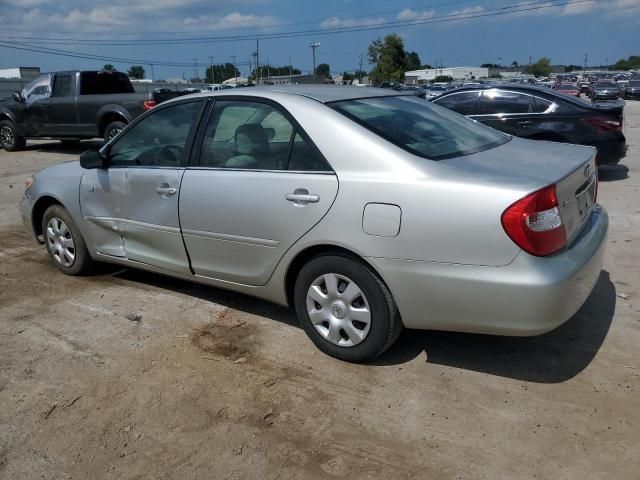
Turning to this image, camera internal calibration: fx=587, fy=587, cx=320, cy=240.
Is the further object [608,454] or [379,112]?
[379,112]

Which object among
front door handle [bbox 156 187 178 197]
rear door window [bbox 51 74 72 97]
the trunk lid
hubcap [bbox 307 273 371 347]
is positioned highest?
rear door window [bbox 51 74 72 97]

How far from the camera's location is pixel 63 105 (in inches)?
527

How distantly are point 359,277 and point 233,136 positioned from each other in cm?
139

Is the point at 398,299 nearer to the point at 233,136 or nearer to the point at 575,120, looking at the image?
the point at 233,136

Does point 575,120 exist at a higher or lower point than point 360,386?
higher

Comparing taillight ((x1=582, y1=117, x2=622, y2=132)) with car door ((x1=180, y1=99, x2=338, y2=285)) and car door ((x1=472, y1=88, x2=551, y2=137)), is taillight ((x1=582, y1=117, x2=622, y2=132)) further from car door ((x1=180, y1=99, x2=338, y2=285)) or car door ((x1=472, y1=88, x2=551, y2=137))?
car door ((x1=180, y1=99, x2=338, y2=285))

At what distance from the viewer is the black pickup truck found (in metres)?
12.5

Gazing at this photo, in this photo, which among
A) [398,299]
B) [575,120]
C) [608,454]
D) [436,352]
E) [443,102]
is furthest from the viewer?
[443,102]

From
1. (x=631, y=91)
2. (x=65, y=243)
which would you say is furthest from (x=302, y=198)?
(x=631, y=91)

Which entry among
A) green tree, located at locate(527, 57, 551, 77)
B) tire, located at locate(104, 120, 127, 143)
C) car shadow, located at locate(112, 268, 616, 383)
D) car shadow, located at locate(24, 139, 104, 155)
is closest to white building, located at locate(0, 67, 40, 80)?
car shadow, located at locate(24, 139, 104, 155)

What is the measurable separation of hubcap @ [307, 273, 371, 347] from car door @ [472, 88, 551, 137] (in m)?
6.61

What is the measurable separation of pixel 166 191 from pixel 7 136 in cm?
1302

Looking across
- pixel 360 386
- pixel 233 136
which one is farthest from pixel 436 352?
pixel 233 136

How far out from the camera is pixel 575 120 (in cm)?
890
